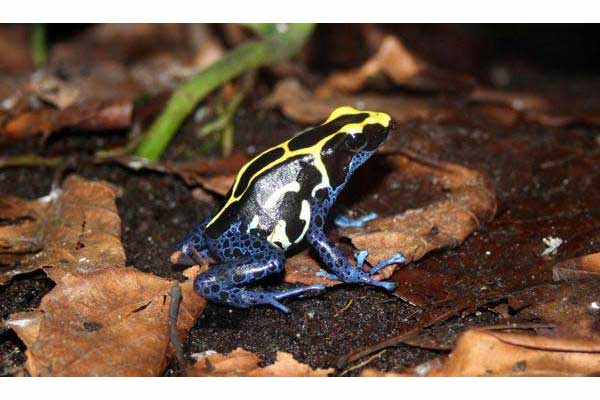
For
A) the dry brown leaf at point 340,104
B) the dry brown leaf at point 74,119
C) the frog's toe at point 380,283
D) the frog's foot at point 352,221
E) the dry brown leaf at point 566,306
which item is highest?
the dry brown leaf at point 74,119

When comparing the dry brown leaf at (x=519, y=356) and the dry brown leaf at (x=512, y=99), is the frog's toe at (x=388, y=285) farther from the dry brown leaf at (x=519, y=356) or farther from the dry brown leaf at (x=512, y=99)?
the dry brown leaf at (x=512, y=99)

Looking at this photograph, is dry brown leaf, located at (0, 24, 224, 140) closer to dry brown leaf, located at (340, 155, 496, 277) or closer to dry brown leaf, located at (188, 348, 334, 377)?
dry brown leaf, located at (340, 155, 496, 277)

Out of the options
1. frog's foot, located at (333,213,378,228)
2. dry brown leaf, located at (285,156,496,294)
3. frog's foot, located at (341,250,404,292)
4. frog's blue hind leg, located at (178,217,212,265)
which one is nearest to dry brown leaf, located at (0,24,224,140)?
frog's blue hind leg, located at (178,217,212,265)

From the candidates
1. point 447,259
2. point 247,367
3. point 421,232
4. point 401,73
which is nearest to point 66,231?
point 247,367

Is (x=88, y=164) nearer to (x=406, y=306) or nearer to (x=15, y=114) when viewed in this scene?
(x=15, y=114)

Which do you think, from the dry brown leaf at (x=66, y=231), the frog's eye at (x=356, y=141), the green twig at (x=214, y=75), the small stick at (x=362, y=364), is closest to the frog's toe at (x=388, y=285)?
the small stick at (x=362, y=364)

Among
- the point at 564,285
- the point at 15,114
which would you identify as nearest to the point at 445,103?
the point at 564,285

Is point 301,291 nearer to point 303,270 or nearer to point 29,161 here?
point 303,270

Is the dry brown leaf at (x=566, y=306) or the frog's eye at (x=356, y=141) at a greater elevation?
the frog's eye at (x=356, y=141)
